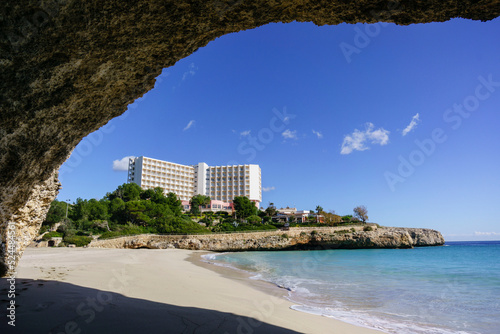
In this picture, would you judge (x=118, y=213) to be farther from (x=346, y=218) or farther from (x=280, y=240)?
(x=346, y=218)

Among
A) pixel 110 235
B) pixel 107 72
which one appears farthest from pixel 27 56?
pixel 110 235

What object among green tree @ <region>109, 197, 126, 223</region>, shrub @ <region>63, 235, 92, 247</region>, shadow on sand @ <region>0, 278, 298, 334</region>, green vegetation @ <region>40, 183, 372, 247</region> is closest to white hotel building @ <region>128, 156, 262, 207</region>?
green vegetation @ <region>40, 183, 372, 247</region>

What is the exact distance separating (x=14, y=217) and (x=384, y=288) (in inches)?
495

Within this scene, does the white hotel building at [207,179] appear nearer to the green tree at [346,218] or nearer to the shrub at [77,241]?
the green tree at [346,218]

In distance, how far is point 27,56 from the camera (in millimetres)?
2787

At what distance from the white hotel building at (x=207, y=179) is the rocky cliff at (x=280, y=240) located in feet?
193

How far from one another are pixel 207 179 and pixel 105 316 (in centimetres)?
11352

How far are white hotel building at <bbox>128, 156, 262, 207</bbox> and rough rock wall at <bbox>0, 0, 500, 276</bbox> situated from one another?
340 feet

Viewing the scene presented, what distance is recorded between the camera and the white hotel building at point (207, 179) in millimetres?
106812

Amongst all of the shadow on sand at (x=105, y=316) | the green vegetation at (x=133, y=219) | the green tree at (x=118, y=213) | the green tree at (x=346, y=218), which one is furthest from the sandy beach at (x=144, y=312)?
the green tree at (x=346, y=218)

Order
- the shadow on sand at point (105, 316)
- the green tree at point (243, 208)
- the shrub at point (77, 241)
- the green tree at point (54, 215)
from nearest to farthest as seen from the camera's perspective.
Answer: the shadow on sand at point (105, 316) < the shrub at point (77, 241) < the green tree at point (54, 215) < the green tree at point (243, 208)

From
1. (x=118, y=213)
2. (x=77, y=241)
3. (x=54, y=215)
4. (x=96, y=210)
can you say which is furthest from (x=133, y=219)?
(x=77, y=241)

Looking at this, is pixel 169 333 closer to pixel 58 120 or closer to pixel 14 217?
pixel 58 120

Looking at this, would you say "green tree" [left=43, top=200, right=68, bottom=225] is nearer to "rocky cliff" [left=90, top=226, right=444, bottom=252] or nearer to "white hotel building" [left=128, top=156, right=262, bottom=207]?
"rocky cliff" [left=90, top=226, right=444, bottom=252]
